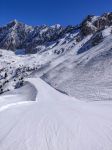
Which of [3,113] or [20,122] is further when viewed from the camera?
[3,113]

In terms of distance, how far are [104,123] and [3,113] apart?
857cm

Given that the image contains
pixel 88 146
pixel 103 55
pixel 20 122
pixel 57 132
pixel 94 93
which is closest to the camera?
pixel 88 146

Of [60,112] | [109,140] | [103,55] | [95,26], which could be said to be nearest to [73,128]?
[109,140]

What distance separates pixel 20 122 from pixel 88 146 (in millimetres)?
6464

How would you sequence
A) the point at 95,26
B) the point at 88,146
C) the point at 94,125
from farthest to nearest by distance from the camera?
the point at 95,26
the point at 94,125
the point at 88,146

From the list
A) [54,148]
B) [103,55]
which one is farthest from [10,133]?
[103,55]

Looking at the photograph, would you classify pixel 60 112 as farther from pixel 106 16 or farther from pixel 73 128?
pixel 106 16

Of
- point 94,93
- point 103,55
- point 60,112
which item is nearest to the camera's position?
point 60,112

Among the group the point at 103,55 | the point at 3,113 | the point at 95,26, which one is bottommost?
the point at 3,113

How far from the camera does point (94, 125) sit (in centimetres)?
1565

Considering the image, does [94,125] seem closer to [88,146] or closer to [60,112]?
[88,146]

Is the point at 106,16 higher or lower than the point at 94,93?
higher

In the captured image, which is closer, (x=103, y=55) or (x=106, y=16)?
(x=103, y=55)

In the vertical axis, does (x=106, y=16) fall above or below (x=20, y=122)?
above
